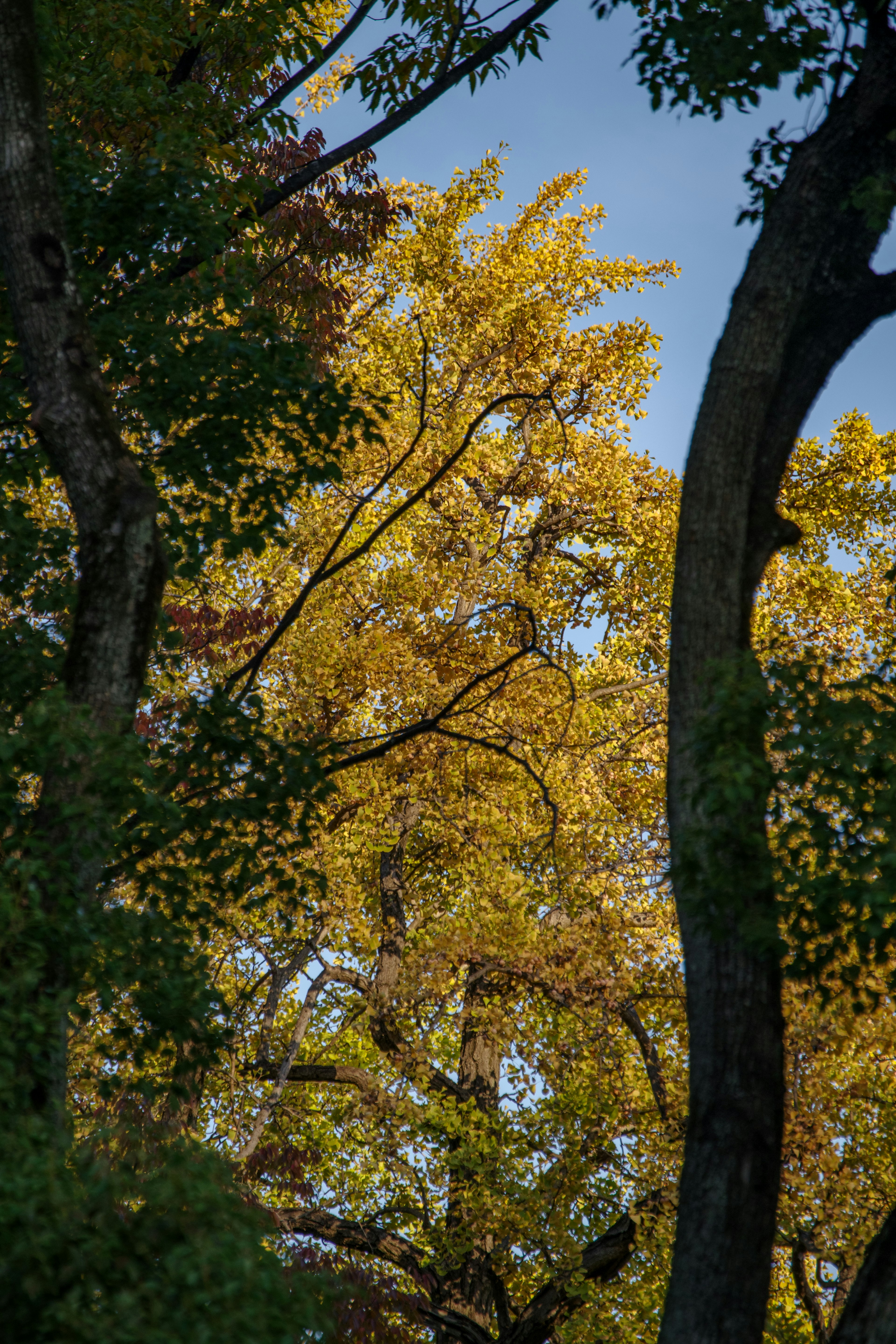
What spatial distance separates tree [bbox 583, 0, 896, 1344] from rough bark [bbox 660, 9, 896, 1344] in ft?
0.03

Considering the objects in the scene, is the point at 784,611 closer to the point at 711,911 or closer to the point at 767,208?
the point at 767,208

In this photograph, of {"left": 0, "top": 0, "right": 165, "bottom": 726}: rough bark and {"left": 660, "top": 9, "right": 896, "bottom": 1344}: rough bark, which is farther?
{"left": 0, "top": 0, "right": 165, "bottom": 726}: rough bark

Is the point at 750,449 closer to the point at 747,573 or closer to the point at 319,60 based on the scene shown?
the point at 747,573

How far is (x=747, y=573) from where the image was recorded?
6.48 meters

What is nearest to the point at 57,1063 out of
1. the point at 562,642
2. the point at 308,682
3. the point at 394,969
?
the point at 308,682

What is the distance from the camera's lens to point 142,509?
228 inches

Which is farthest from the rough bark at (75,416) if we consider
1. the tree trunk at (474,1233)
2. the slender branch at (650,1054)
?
the slender branch at (650,1054)

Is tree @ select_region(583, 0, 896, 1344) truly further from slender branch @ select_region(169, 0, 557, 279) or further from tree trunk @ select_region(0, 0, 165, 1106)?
tree trunk @ select_region(0, 0, 165, 1106)

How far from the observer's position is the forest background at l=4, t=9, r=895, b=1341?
5.27 metres

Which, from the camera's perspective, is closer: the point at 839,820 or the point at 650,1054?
the point at 839,820

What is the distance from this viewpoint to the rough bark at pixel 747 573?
5012mm

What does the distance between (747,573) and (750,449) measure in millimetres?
→ 738

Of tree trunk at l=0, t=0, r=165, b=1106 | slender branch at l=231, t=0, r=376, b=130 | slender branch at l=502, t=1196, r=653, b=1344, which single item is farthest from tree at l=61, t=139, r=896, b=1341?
slender branch at l=231, t=0, r=376, b=130

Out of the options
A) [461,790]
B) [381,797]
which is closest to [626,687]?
[461,790]
